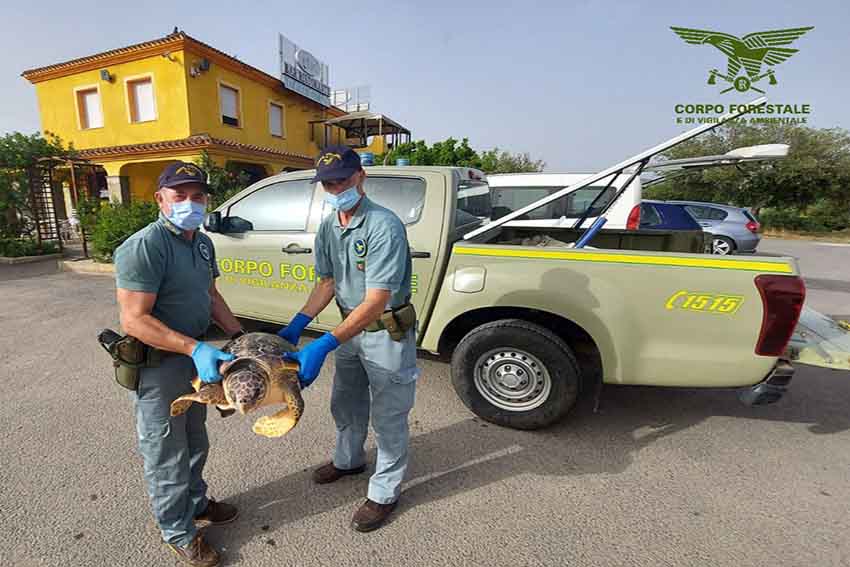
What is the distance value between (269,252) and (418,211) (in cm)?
143

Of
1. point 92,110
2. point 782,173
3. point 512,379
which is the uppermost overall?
point 92,110

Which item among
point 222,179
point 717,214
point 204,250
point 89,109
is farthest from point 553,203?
point 89,109

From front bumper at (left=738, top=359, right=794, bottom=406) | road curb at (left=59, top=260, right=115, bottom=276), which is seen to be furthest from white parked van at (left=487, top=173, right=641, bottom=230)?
road curb at (left=59, top=260, right=115, bottom=276)

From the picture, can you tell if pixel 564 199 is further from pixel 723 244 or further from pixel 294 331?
pixel 723 244

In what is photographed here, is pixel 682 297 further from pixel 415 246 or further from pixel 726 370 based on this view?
pixel 415 246

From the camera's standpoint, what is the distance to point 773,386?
2359mm

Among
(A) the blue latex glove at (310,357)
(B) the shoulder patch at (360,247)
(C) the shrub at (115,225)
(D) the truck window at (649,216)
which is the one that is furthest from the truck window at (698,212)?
(C) the shrub at (115,225)

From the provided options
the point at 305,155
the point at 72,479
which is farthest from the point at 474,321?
the point at 305,155

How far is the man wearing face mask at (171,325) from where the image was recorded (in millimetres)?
1540

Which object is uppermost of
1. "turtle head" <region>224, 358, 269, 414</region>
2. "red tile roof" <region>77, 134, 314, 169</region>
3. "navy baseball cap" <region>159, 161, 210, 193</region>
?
"red tile roof" <region>77, 134, 314, 169</region>

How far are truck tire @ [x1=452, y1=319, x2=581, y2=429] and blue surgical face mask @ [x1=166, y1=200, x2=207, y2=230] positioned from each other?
1.82 meters

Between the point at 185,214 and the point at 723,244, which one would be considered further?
the point at 723,244

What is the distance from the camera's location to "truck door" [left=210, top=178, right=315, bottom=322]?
3624mm

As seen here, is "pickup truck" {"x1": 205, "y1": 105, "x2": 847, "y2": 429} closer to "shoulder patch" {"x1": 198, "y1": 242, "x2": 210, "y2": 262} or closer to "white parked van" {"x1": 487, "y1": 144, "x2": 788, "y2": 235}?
Result: "shoulder patch" {"x1": 198, "y1": 242, "x2": 210, "y2": 262}
